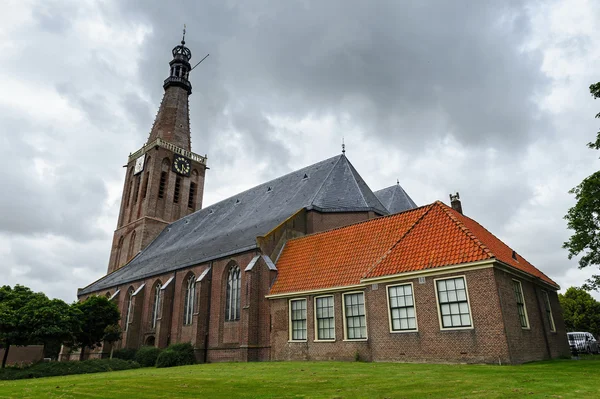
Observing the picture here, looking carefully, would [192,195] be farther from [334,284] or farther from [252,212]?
[334,284]

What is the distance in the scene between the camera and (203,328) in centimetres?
2495

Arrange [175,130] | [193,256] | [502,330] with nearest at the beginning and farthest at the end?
[502,330], [193,256], [175,130]

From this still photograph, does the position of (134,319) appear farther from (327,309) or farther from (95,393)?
(95,393)

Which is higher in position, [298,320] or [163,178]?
[163,178]

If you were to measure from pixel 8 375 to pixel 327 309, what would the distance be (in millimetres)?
14719

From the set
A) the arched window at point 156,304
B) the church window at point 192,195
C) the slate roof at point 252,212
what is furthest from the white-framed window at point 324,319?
the church window at point 192,195

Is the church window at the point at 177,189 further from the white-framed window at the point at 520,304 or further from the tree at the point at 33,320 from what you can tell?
the white-framed window at the point at 520,304

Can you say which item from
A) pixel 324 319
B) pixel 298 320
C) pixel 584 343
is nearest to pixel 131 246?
pixel 298 320

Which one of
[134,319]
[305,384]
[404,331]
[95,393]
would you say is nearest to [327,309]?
[404,331]

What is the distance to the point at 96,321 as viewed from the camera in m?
27.0

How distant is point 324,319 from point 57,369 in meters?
13.1

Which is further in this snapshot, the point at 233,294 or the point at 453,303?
the point at 233,294

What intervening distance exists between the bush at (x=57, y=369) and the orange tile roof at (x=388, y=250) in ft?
31.5

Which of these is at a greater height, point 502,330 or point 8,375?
point 502,330
